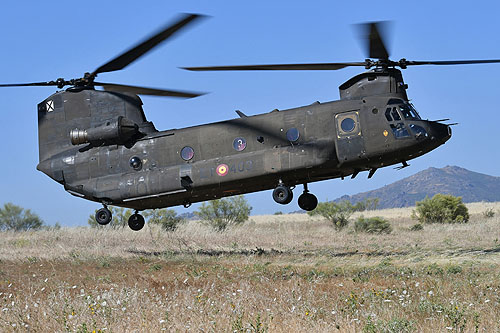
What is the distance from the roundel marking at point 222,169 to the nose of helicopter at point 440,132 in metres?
5.84

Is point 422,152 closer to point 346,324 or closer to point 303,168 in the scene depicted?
point 303,168

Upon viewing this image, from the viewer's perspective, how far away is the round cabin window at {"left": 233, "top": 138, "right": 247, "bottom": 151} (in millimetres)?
17344

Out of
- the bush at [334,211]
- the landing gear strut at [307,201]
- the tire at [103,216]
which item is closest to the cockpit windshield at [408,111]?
the landing gear strut at [307,201]

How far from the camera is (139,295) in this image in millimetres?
10250

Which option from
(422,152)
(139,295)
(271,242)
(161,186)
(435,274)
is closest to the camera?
(139,295)

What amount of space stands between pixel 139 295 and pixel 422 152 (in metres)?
9.20

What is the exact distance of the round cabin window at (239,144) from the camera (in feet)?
56.9

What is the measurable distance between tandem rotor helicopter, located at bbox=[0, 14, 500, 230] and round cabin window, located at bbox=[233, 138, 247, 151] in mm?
34

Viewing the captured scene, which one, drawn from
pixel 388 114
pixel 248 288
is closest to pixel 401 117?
pixel 388 114

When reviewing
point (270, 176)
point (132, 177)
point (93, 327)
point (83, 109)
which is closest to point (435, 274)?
point (270, 176)

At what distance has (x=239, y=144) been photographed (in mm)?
17391

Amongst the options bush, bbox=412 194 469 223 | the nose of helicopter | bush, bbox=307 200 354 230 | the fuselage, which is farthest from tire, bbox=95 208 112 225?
bush, bbox=412 194 469 223

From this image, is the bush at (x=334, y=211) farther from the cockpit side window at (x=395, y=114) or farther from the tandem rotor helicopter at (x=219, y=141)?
the cockpit side window at (x=395, y=114)

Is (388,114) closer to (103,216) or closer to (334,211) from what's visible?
(103,216)
